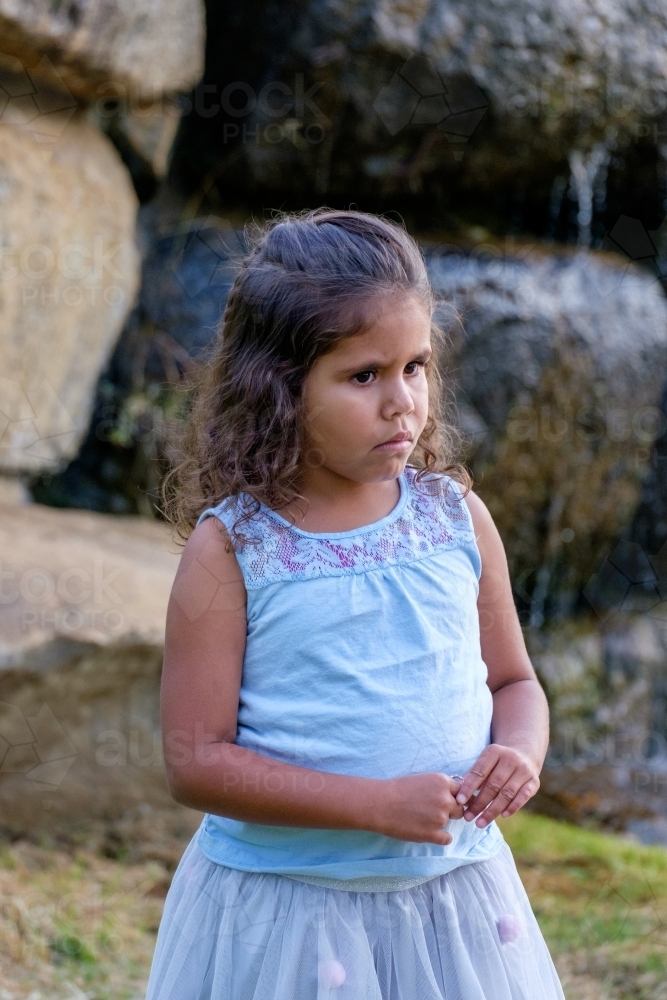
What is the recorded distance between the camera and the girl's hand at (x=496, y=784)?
110cm

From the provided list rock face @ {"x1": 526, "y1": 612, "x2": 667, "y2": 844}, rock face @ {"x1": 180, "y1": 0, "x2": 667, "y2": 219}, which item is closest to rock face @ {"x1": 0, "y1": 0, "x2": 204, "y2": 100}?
rock face @ {"x1": 180, "y1": 0, "x2": 667, "y2": 219}

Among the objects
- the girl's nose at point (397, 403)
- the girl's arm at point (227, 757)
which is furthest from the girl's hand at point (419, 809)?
the girl's nose at point (397, 403)

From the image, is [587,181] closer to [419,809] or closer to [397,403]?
[397,403]

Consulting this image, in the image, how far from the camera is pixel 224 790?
112 centimetres

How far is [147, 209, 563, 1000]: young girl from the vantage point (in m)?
1.12

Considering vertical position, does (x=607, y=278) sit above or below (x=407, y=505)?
below

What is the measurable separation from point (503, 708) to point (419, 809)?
0.25 meters

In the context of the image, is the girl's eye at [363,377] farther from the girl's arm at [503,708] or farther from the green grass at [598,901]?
the green grass at [598,901]

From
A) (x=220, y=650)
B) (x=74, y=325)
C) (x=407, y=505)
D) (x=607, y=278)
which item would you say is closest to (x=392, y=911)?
(x=220, y=650)

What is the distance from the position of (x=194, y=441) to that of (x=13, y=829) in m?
1.45

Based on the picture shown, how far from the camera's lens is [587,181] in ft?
12.7

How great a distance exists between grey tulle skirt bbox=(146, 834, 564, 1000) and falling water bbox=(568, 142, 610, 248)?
3099 mm

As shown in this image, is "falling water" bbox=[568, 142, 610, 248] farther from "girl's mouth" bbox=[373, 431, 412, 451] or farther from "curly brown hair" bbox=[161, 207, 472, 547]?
"girl's mouth" bbox=[373, 431, 412, 451]

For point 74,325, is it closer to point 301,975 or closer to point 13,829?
point 13,829
